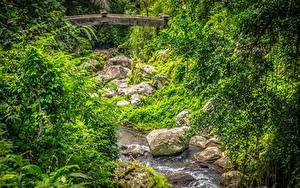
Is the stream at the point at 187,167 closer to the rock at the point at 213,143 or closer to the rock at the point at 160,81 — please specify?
the rock at the point at 213,143

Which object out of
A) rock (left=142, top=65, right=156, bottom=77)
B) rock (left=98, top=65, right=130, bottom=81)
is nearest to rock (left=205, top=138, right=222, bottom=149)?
rock (left=142, top=65, right=156, bottom=77)

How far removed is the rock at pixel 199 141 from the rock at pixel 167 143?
521mm

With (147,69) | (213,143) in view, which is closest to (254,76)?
(213,143)

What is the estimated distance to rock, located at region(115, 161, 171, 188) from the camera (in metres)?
4.93

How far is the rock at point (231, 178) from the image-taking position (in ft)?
19.1

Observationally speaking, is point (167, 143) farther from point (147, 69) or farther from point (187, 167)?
point (147, 69)

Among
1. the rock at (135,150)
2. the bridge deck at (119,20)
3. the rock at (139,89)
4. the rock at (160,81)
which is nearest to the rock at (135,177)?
the rock at (135,150)

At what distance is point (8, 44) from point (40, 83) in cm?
109

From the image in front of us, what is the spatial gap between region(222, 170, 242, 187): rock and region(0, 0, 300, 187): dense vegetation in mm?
506

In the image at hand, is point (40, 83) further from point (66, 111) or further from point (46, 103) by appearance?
point (66, 111)

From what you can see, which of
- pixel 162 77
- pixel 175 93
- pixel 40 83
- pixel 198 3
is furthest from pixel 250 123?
pixel 162 77

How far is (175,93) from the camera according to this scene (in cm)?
1222

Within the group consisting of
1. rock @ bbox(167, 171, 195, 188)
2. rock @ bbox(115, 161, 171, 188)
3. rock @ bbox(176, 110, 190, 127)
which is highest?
rock @ bbox(115, 161, 171, 188)

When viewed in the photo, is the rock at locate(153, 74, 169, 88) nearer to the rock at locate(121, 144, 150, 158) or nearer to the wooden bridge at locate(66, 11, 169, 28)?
the wooden bridge at locate(66, 11, 169, 28)
